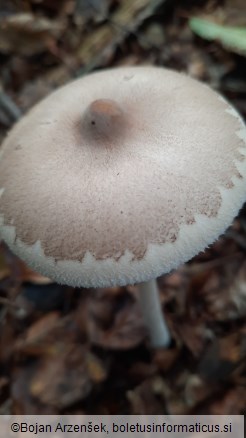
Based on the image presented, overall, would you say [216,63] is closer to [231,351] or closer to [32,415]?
[231,351]

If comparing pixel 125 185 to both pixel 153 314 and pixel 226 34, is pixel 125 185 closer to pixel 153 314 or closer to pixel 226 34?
pixel 153 314

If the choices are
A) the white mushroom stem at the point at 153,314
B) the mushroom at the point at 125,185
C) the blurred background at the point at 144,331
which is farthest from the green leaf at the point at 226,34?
the white mushroom stem at the point at 153,314

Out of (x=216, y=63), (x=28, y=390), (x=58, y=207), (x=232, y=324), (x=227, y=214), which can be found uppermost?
(x=58, y=207)

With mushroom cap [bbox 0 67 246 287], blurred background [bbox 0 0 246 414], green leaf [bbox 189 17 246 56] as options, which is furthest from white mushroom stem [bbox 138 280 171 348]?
green leaf [bbox 189 17 246 56]

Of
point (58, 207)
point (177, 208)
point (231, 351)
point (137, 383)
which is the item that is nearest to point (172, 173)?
point (177, 208)

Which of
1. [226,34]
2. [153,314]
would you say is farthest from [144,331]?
[226,34]

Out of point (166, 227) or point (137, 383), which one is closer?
point (166, 227)
